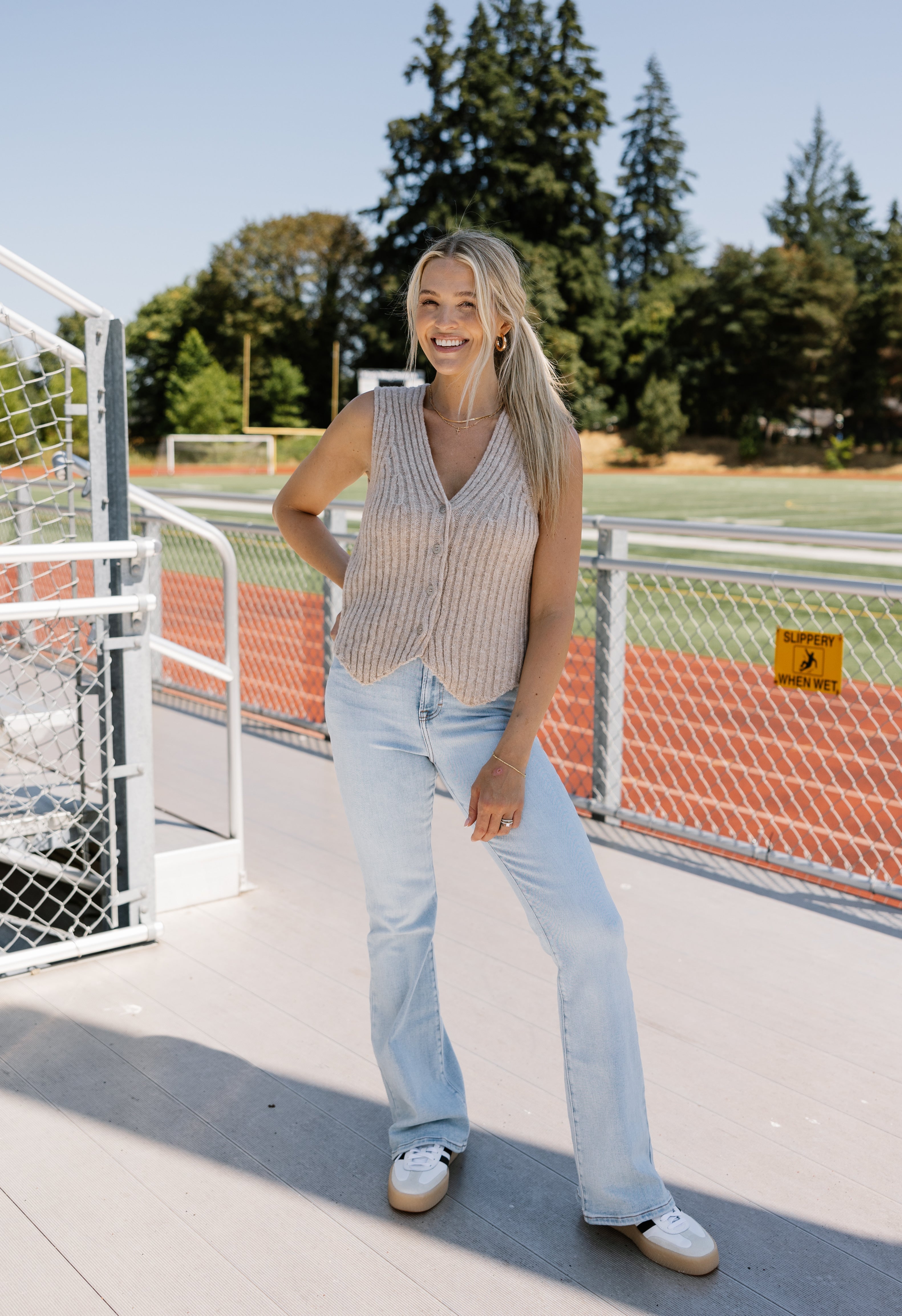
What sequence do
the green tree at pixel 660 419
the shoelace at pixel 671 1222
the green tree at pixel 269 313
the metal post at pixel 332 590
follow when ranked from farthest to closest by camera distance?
the green tree at pixel 269 313
the green tree at pixel 660 419
the metal post at pixel 332 590
the shoelace at pixel 671 1222

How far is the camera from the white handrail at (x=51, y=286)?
262cm

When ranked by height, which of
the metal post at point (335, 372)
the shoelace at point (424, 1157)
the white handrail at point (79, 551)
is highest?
the metal post at point (335, 372)

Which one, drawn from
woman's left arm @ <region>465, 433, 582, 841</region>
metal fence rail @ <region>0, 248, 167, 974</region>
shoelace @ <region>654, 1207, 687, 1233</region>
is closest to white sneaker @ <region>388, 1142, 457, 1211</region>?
shoelace @ <region>654, 1207, 687, 1233</region>

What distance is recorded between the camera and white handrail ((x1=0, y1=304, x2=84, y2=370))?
8.82ft

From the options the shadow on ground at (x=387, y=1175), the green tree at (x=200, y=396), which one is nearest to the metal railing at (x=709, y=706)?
the shadow on ground at (x=387, y=1175)

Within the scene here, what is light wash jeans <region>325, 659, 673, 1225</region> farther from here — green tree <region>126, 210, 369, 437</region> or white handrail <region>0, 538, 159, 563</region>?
green tree <region>126, 210, 369, 437</region>

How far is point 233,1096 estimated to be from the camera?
2363 millimetres

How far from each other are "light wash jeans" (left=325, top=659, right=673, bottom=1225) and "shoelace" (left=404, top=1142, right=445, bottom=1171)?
0.27m

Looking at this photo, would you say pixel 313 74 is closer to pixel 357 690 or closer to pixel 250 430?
pixel 250 430

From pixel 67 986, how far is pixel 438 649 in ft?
5.33

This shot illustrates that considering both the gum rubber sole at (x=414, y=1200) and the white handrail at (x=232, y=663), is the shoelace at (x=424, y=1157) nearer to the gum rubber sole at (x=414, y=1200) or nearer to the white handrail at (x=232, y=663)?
the gum rubber sole at (x=414, y=1200)

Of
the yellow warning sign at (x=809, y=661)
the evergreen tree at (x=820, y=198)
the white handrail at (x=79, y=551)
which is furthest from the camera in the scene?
the evergreen tree at (x=820, y=198)

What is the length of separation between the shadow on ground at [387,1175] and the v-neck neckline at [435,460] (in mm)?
1239

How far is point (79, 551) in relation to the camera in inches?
108
